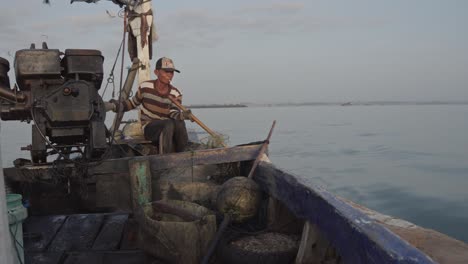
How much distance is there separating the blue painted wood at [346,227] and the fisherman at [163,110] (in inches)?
81.9

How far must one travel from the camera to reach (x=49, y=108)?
10.6 feet

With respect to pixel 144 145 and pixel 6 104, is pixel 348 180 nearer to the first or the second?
pixel 144 145

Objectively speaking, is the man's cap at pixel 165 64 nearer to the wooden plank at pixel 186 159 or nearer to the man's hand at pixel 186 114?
the man's hand at pixel 186 114

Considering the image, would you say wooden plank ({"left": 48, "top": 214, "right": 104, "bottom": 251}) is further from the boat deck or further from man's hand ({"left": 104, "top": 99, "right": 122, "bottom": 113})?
man's hand ({"left": 104, "top": 99, "right": 122, "bottom": 113})

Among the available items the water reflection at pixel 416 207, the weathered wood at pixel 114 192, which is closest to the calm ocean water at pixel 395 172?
the water reflection at pixel 416 207

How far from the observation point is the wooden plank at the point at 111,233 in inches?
145

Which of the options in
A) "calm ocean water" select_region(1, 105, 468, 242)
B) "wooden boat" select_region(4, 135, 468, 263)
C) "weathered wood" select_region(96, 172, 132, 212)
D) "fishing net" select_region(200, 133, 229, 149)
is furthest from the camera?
"calm ocean water" select_region(1, 105, 468, 242)

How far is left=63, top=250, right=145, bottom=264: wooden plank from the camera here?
3300 millimetres

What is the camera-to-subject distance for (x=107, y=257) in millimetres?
3377

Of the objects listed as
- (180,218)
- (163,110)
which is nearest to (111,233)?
(180,218)

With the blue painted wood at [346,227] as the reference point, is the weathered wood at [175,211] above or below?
below

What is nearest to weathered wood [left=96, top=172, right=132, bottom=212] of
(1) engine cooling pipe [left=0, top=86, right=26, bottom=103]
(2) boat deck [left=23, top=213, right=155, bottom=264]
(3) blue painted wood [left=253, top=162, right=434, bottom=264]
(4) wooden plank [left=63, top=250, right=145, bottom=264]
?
(2) boat deck [left=23, top=213, right=155, bottom=264]

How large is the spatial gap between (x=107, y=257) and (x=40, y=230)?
44.8 inches

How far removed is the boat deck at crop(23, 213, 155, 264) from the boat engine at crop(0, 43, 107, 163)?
0.90 meters
